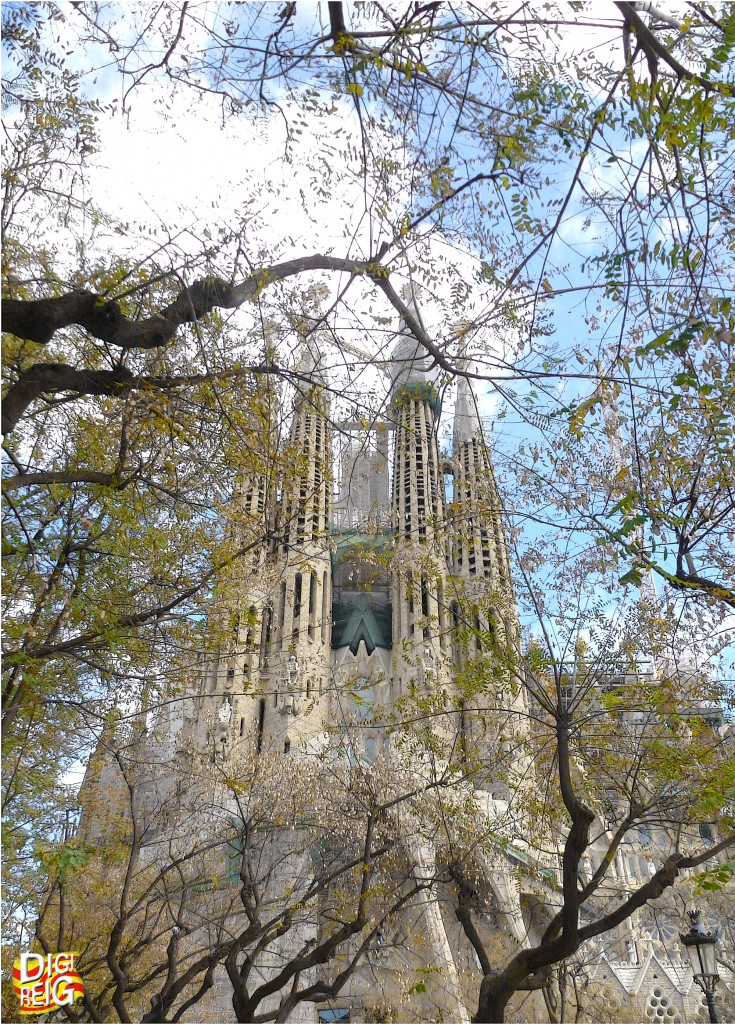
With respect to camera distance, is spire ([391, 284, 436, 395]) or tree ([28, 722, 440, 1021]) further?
tree ([28, 722, 440, 1021])

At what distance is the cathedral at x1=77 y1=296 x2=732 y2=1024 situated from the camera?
791cm

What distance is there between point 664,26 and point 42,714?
6.93 metres

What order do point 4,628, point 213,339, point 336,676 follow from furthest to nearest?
point 336,676
point 4,628
point 213,339

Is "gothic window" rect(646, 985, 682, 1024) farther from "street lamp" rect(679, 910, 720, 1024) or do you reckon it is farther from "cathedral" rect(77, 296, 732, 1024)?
"street lamp" rect(679, 910, 720, 1024)

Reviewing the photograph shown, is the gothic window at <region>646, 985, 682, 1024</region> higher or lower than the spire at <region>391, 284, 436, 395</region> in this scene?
lower

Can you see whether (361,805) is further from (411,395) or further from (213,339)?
(213,339)

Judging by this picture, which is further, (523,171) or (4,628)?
(4,628)

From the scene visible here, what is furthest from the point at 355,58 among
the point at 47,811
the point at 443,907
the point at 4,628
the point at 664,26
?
the point at 443,907

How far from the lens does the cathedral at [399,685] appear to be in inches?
312

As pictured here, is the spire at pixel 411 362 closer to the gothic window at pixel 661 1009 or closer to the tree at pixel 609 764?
the tree at pixel 609 764

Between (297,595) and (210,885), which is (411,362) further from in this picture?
(297,595)

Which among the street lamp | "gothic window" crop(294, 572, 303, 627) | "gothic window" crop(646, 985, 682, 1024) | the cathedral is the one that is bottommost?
"gothic window" crop(646, 985, 682, 1024)

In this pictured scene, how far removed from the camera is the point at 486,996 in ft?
23.6

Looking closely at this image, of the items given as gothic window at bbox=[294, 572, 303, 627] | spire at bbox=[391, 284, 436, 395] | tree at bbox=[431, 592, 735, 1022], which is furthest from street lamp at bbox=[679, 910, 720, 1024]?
gothic window at bbox=[294, 572, 303, 627]
